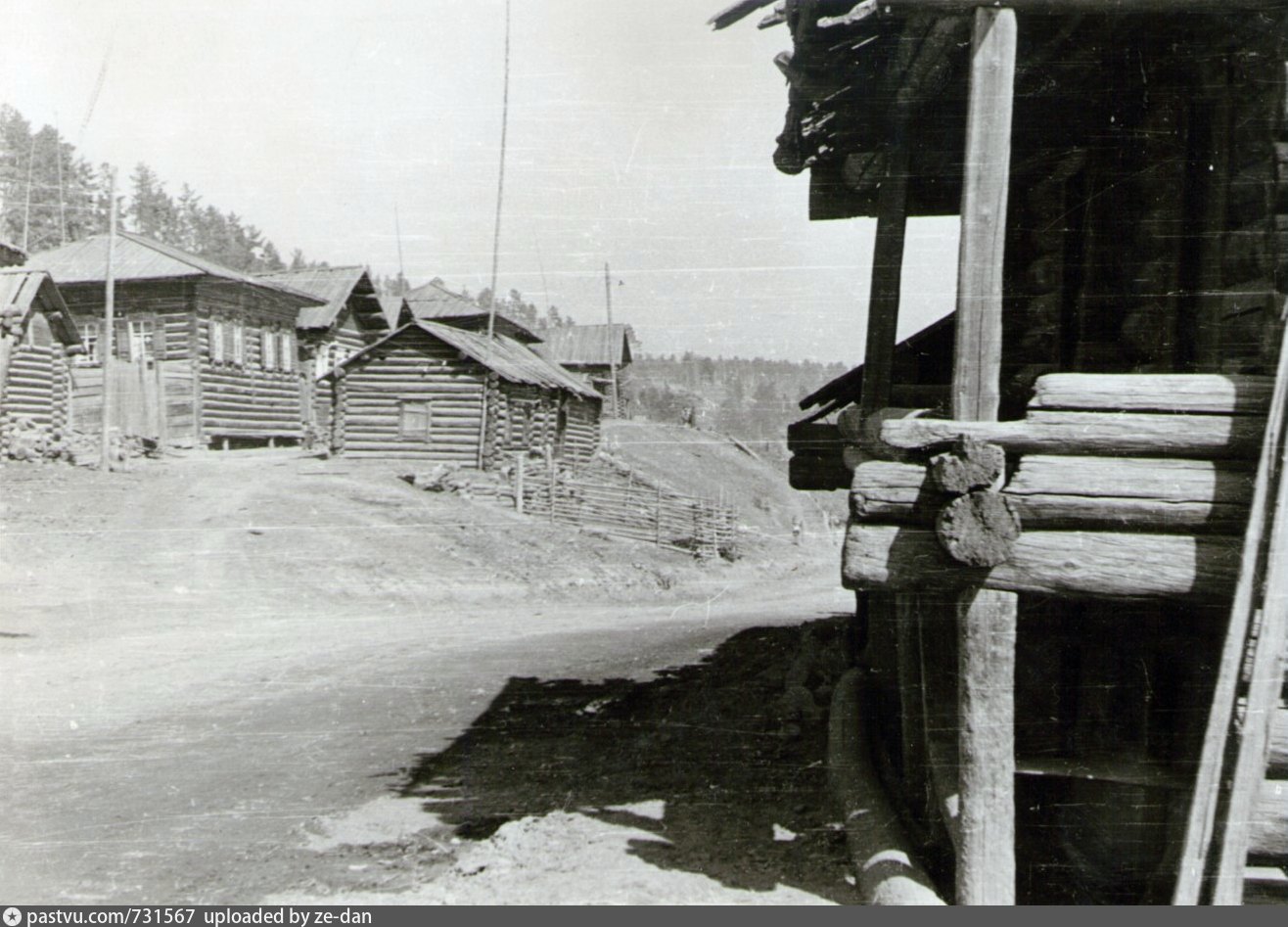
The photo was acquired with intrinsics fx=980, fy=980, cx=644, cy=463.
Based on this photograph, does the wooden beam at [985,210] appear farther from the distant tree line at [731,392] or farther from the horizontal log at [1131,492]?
the distant tree line at [731,392]

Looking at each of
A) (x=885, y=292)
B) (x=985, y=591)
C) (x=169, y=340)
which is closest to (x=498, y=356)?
(x=169, y=340)

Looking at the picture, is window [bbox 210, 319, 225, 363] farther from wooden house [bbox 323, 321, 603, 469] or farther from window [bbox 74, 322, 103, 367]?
wooden house [bbox 323, 321, 603, 469]

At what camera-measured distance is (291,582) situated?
50.9 ft

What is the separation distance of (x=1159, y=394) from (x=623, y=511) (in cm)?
1968

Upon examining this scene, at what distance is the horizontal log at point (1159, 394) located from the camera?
11.4 ft

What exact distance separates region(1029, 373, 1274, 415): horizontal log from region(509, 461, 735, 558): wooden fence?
61.8 feet

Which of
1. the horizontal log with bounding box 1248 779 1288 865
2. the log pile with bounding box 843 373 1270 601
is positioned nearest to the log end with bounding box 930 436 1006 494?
the log pile with bounding box 843 373 1270 601

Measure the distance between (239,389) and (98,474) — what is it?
8.80 meters

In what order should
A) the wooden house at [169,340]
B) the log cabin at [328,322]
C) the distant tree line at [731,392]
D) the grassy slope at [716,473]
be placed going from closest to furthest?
1. the wooden house at [169,340]
2. the log cabin at [328,322]
3. the grassy slope at [716,473]
4. the distant tree line at [731,392]

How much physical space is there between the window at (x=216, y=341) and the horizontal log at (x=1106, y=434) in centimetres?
2661

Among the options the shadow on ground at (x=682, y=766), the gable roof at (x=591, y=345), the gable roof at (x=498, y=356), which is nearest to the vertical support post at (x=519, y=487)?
the gable roof at (x=498, y=356)

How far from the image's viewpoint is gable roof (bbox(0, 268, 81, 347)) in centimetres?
1834

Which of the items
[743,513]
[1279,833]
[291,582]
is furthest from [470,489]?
[1279,833]

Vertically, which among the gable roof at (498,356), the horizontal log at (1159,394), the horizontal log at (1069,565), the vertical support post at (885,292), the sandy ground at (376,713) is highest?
the gable roof at (498,356)
